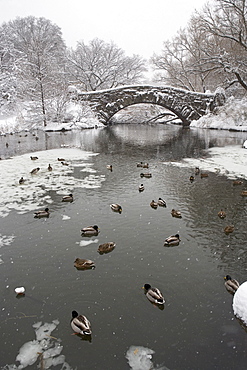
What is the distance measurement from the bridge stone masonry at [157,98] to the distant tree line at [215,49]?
3015mm

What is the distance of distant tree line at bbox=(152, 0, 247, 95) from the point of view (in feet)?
93.0

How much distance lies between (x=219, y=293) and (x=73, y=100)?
39611 millimetres

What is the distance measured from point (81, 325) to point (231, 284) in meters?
3.05

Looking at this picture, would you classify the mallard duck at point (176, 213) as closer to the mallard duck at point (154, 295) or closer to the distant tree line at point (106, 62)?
the mallard duck at point (154, 295)

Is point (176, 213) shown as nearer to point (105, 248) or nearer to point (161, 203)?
point (161, 203)

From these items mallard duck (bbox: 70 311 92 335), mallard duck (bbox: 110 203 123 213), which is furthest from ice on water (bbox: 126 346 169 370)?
mallard duck (bbox: 110 203 123 213)

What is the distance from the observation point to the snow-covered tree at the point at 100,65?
185ft

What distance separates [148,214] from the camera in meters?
8.95

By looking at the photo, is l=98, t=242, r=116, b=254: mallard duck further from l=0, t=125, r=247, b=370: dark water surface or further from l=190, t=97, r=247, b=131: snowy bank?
l=190, t=97, r=247, b=131: snowy bank

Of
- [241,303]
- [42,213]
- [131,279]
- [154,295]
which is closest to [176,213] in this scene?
[131,279]

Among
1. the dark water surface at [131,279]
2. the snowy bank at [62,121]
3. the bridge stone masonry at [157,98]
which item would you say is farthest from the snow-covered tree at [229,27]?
the dark water surface at [131,279]

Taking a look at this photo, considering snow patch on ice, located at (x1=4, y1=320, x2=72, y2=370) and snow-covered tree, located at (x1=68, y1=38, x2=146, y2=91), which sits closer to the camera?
snow patch on ice, located at (x1=4, y1=320, x2=72, y2=370)

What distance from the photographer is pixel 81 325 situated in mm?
4332

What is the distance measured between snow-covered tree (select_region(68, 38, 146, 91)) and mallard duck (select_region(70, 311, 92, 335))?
182ft
